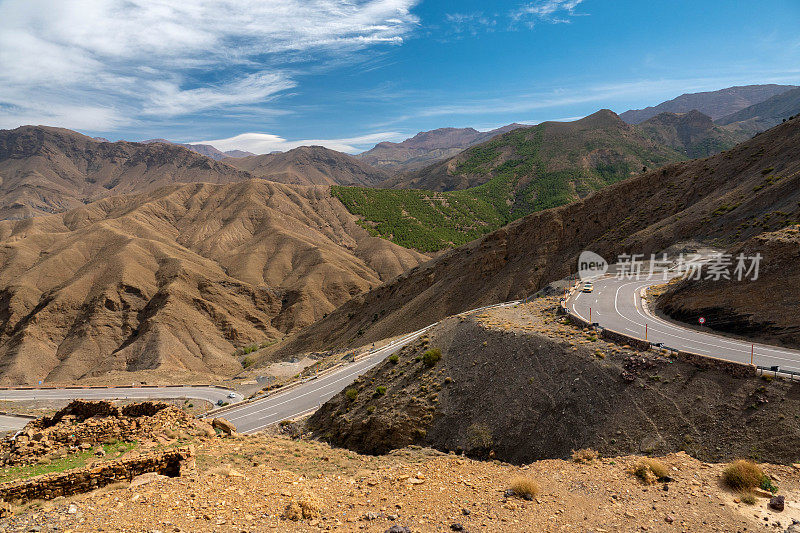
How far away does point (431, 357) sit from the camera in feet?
70.7

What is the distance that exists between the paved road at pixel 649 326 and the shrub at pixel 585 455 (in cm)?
675

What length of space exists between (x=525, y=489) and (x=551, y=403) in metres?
6.38

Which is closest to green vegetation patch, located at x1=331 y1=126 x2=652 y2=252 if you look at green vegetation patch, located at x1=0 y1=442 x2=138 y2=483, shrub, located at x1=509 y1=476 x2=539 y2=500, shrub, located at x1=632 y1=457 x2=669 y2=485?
green vegetation patch, located at x1=0 y1=442 x2=138 y2=483


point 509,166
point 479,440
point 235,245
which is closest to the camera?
point 479,440

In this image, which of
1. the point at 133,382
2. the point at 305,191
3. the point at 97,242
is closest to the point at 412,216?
the point at 305,191

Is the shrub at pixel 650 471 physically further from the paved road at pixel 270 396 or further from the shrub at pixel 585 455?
the paved road at pixel 270 396

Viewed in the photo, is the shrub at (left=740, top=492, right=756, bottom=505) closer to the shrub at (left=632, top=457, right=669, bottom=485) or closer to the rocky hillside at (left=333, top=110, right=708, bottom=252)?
the shrub at (left=632, top=457, right=669, bottom=485)

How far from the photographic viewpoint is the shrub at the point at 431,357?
2155 cm

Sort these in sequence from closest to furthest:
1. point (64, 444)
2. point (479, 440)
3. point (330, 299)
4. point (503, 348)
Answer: point (64, 444) < point (479, 440) < point (503, 348) < point (330, 299)

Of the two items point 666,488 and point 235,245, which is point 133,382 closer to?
point 666,488

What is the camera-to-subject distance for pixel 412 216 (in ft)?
490

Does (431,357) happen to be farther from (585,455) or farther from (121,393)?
(121,393)

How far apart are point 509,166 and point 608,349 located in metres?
180

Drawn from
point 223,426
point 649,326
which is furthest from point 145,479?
point 649,326
